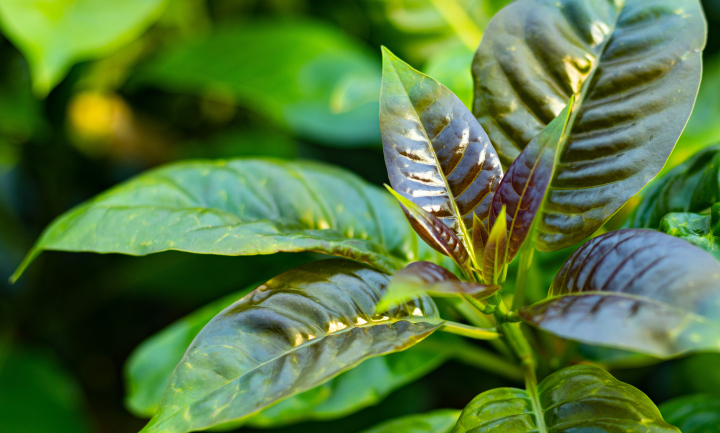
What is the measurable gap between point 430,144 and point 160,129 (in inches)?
55.8

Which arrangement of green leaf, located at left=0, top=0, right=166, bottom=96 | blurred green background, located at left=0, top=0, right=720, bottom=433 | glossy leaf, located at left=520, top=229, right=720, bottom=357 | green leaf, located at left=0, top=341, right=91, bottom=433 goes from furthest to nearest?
green leaf, located at left=0, top=341, right=91, bottom=433
blurred green background, located at left=0, top=0, right=720, bottom=433
green leaf, located at left=0, top=0, right=166, bottom=96
glossy leaf, located at left=520, top=229, right=720, bottom=357

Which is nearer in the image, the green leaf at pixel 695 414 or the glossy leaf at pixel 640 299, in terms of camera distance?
the glossy leaf at pixel 640 299

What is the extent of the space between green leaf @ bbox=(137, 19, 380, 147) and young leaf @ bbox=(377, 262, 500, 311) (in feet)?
2.11

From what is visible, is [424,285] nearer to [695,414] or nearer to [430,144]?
[430,144]

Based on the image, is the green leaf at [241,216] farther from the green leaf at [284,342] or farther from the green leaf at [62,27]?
the green leaf at [62,27]

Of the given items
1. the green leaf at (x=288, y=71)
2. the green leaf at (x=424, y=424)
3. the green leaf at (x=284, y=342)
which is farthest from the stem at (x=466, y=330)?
the green leaf at (x=288, y=71)

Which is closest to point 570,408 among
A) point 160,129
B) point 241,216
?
point 241,216

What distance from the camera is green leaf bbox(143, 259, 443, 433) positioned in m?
0.35

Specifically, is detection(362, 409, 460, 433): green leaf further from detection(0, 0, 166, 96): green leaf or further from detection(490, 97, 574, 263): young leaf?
detection(0, 0, 166, 96): green leaf

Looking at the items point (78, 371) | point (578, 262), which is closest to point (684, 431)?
point (578, 262)

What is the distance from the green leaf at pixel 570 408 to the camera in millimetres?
376

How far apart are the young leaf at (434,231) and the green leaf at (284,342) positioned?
6 cm

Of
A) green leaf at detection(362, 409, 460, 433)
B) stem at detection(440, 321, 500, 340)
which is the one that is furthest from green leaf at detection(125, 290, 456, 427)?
stem at detection(440, 321, 500, 340)

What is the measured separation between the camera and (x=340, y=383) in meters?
0.64
